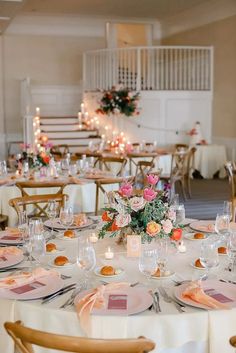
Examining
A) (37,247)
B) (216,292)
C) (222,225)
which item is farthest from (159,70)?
(216,292)

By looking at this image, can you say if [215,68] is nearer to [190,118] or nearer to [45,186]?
[190,118]

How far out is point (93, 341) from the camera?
1749 millimetres

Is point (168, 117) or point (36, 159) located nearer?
point (36, 159)

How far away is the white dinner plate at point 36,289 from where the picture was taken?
→ 2266 millimetres

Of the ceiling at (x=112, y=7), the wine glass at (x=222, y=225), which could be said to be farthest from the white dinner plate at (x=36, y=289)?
the ceiling at (x=112, y=7)

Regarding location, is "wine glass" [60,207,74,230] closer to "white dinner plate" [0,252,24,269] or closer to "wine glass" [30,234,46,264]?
"white dinner plate" [0,252,24,269]

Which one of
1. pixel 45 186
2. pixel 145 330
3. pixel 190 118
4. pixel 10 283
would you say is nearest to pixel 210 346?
pixel 145 330

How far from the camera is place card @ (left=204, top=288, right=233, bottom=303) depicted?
2.24 meters

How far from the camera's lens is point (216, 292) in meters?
2.32

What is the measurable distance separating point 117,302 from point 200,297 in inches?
13.8

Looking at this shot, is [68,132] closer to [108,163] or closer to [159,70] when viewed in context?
[159,70]

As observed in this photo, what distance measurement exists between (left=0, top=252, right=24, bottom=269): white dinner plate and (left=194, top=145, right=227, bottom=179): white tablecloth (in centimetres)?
892

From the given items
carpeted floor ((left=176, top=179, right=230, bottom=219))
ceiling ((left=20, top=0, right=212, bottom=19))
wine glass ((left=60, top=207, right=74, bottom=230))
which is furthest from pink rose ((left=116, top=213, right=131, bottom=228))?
ceiling ((left=20, top=0, right=212, bottom=19))

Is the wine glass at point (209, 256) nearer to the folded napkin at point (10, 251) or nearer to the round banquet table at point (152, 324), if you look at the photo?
the round banquet table at point (152, 324)
